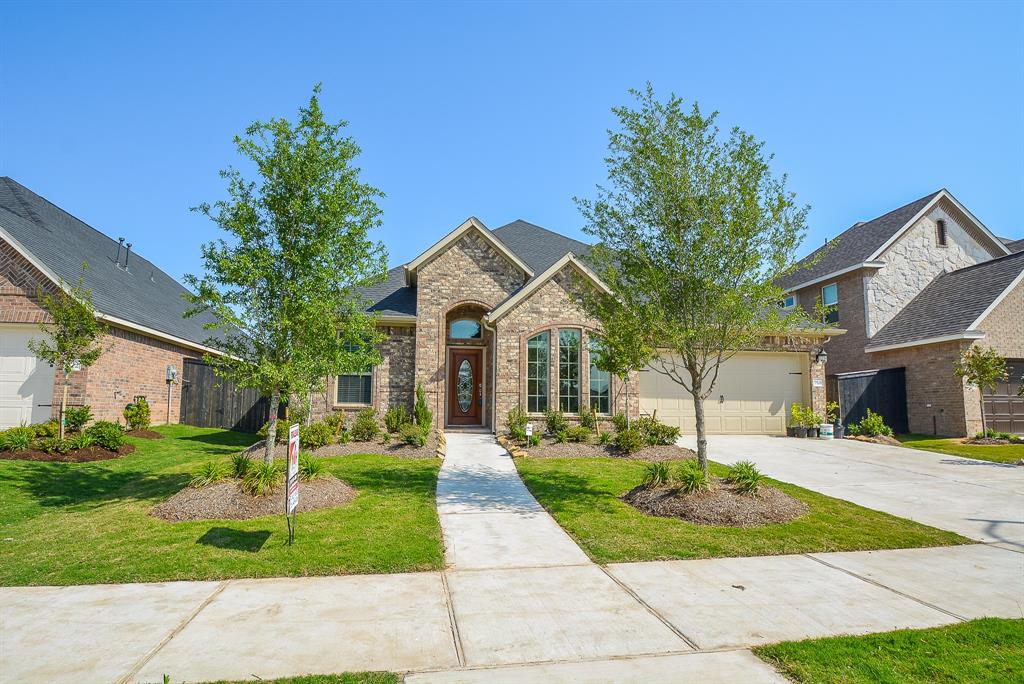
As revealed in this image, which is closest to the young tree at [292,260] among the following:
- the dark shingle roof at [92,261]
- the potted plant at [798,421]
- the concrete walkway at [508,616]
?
the concrete walkway at [508,616]

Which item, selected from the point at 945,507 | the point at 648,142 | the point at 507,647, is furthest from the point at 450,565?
the point at 945,507

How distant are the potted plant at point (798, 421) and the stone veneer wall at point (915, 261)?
580cm

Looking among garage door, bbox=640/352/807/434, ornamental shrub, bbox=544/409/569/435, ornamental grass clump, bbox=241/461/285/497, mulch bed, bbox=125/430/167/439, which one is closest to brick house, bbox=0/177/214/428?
mulch bed, bbox=125/430/167/439

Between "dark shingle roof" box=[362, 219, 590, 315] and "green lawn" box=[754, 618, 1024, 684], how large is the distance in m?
11.8

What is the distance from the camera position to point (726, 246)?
795cm

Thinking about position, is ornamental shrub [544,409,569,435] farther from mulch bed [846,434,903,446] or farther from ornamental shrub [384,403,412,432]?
mulch bed [846,434,903,446]

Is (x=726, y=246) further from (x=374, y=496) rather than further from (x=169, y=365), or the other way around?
(x=169, y=365)

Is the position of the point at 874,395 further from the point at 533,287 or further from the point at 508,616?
the point at 508,616

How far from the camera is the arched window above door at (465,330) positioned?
17062 mm

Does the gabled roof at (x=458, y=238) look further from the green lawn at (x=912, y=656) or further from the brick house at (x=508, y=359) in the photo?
the green lawn at (x=912, y=656)

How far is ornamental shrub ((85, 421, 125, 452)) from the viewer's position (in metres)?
12.1

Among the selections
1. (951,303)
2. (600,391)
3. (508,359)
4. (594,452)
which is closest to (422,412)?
(508,359)

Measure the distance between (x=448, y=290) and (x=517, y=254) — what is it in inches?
143

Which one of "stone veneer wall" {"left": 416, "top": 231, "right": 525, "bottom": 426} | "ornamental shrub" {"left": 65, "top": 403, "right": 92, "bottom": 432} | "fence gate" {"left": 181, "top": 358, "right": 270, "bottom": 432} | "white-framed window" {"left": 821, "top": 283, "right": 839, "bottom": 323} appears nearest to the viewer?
"ornamental shrub" {"left": 65, "top": 403, "right": 92, "bottom": 432}
